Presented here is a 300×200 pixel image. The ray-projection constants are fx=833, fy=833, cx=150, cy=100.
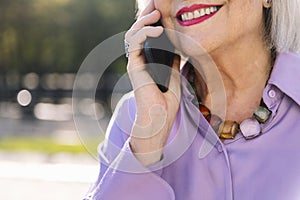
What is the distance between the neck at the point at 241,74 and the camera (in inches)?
93.1

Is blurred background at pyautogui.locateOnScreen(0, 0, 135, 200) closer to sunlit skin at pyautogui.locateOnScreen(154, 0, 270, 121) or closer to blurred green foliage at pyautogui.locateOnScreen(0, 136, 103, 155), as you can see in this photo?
blurred green foliage at pyautogui.locateOnScreen(0, 136, 103, 155)

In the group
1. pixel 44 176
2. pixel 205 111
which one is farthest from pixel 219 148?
pixel 44 176

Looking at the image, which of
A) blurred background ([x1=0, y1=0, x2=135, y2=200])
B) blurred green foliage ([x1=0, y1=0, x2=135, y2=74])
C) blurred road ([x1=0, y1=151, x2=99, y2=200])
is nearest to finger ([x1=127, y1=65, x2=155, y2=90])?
blurred road ([x1=0, y1=151, x2=99, y2=200])

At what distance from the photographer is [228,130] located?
93.0 inches

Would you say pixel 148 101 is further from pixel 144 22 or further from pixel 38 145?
pixel 38 145

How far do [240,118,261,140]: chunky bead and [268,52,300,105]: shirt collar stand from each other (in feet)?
0.39

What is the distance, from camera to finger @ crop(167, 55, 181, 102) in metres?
2.44

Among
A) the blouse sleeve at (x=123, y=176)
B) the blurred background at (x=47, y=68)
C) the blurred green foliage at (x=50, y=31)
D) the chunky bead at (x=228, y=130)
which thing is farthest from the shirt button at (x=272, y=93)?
the blurred green foliage at (x=50, y=31)

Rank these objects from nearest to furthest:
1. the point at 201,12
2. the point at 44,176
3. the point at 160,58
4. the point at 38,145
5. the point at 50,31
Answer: the point at 201,12, the point at 160,58, the point at 44,176, the point at 38,145, the point at 50,31

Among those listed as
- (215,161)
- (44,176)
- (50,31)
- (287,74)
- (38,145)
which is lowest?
(50,31)

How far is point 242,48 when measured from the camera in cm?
235

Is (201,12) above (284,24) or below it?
above

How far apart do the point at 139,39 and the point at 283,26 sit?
1.38ft

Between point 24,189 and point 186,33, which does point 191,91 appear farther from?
point 24,189
